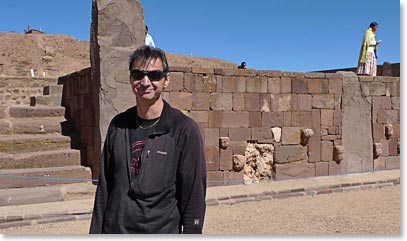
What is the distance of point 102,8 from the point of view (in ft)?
24.9

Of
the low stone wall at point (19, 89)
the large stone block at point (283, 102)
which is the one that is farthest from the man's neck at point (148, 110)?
the low stone wall at point (19, 89)

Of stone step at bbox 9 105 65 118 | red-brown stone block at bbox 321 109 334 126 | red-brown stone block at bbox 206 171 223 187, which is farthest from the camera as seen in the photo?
red-brown stone block at bbox 321 109 334 126

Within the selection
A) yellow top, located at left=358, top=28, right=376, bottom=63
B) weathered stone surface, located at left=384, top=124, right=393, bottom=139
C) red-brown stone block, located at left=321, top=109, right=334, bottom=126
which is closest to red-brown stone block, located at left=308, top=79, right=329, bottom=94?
red-brown stone block, located at left=321, top=109, right=334, bottom=126

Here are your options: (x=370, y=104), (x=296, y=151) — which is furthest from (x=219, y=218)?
(x=370, y=104)

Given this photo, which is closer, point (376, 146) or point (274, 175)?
point (274, 175)

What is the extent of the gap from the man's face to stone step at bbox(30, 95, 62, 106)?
25.0 ft

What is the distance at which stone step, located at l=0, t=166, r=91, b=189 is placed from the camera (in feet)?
22.8

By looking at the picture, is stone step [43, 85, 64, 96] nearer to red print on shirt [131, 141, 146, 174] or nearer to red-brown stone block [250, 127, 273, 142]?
red-brown stone block [250, 127, 273, 142]

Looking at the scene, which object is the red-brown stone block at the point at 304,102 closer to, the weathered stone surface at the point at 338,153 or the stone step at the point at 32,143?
the weathered stone surface at the point at 338,153

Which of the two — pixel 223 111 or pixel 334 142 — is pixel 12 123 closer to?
pixel 223 111

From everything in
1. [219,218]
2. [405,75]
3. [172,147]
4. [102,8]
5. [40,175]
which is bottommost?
[219,218]

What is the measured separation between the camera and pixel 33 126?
8266 millimetres

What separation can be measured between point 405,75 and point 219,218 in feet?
10.4

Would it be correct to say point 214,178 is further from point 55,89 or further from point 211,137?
point 55,89
